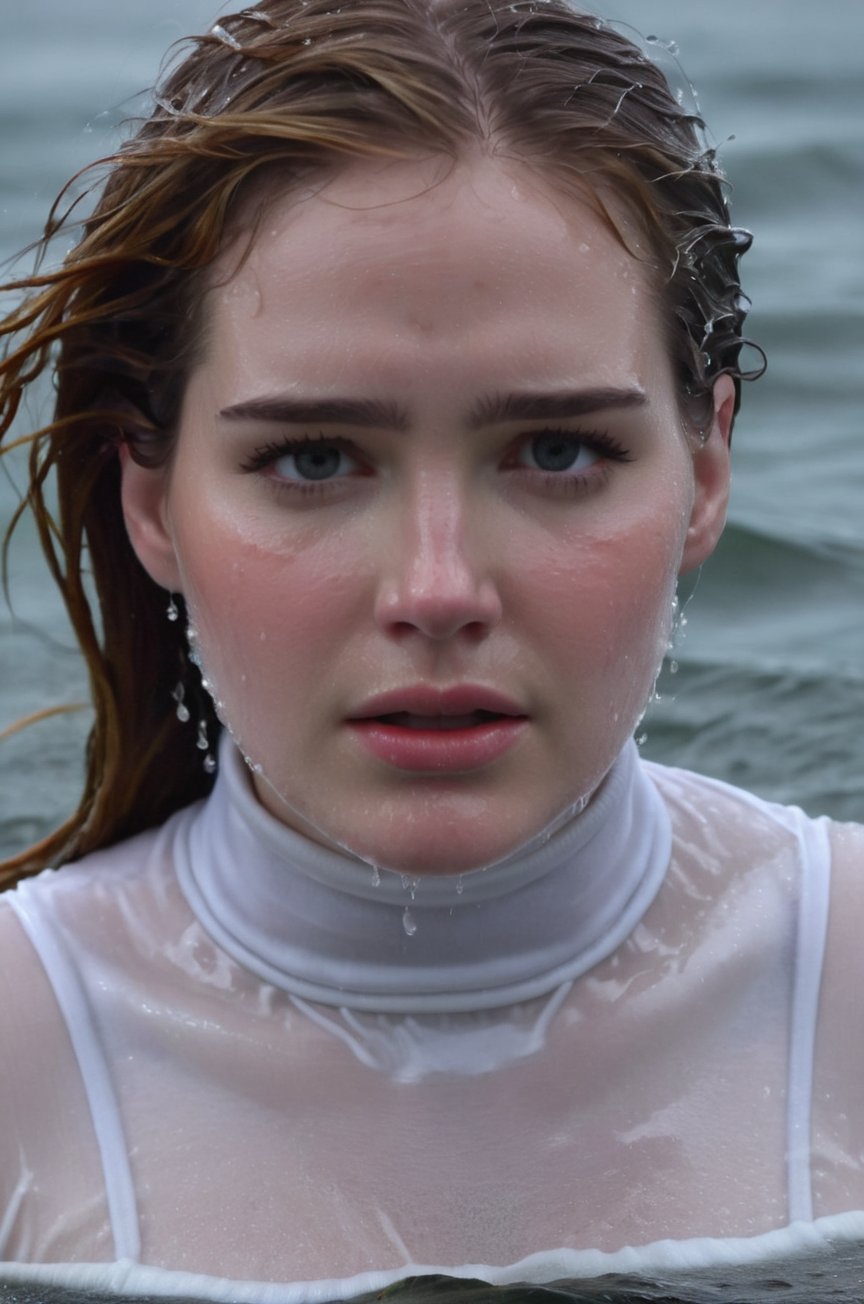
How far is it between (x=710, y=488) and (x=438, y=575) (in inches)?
25.4

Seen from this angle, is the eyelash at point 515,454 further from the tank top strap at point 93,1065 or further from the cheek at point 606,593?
the tank top strap at point 93,1065

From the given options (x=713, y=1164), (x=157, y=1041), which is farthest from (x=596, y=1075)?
(x=157, y=1041)

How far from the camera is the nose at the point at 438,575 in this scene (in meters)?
2.22

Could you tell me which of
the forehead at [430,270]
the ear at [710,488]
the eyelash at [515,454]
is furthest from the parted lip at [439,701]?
the ear at [710,488]

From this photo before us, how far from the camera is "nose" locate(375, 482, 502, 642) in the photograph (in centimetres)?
222

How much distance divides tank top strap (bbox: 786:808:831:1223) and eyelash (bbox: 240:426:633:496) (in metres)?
0.69

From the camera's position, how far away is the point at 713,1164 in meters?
2.60

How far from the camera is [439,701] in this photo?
7.49ft

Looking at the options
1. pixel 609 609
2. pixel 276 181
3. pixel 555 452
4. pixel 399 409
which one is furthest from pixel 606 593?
pixel 276 181

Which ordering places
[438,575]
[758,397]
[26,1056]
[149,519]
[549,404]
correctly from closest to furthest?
[438,575], [549,404], [26,1056], [149,519], [758,397]

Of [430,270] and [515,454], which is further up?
[430,270]

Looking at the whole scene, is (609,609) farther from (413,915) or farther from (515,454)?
(413,915)

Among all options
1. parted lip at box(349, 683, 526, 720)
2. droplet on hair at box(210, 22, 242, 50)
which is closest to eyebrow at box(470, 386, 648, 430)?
parted lip at box(349, 683, 526, 720)

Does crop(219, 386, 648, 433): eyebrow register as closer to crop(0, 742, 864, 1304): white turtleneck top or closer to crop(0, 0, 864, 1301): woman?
crop(0, 0, 864, 1301): woman
